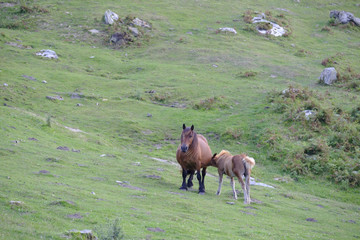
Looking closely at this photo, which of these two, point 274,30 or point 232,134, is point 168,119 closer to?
point 232,134

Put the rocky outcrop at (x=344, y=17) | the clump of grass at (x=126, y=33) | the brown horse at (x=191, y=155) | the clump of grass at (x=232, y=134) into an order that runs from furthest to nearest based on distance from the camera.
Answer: the rocky outcrop at (x=344, y=17), the clump of grass at (x=126, y=33), the clump of grass at (x=232, y=134), the brown horse at (x=191, y=155)

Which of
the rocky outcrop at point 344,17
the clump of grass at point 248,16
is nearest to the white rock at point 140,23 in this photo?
the clump of grass at point 248,16

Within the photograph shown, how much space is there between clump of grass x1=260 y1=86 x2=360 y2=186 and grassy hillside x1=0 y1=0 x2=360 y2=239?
0.33 ft

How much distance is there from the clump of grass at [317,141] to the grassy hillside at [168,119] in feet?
0.33

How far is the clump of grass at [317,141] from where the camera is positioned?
26.8 meters

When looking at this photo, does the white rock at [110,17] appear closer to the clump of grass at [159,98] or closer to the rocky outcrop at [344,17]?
the clump of grass at [159,98]

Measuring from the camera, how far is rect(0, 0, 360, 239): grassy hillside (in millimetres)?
13406

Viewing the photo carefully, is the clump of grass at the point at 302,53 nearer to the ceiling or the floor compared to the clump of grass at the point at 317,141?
nearer to the floor

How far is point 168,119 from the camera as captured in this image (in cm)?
3553

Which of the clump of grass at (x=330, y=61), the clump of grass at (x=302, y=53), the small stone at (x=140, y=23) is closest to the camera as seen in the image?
the clump of grass at (x=330, y=61)

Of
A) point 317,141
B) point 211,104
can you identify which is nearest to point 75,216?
point 317,141

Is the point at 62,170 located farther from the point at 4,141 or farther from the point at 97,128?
the point at 97,128

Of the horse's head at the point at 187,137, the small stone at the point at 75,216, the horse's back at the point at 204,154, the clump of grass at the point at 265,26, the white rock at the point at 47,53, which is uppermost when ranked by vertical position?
the small stone at the point at 75,216

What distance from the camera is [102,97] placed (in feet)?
127
